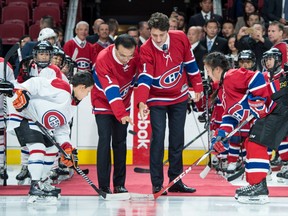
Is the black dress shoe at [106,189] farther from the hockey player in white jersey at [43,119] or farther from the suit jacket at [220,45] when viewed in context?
the suit jacket at [220,45]

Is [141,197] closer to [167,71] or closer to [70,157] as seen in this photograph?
[70,157]

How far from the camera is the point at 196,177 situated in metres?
7.59

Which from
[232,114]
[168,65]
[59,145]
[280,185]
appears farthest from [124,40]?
→ [280,185]

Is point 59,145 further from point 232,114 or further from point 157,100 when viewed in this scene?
point 232,114

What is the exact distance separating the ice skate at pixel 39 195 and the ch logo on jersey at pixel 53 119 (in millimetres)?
413

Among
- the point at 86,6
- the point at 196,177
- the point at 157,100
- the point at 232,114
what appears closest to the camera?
the point at 157,100

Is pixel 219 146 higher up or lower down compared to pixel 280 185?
higher up

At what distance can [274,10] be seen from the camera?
10.3 m

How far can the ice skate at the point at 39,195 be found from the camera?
5.82m

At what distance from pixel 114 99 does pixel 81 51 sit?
3296mm

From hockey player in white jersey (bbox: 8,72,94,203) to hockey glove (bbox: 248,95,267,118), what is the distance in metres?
1.14

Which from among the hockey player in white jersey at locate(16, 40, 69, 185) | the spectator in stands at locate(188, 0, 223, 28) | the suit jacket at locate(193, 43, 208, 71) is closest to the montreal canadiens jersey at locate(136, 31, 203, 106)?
the hockey player in white jersey at locate(16, 40, 69, 185)

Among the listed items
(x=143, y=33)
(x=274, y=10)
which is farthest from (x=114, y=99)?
(x=274, y=10)

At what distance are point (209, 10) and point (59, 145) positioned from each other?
4.55 m
